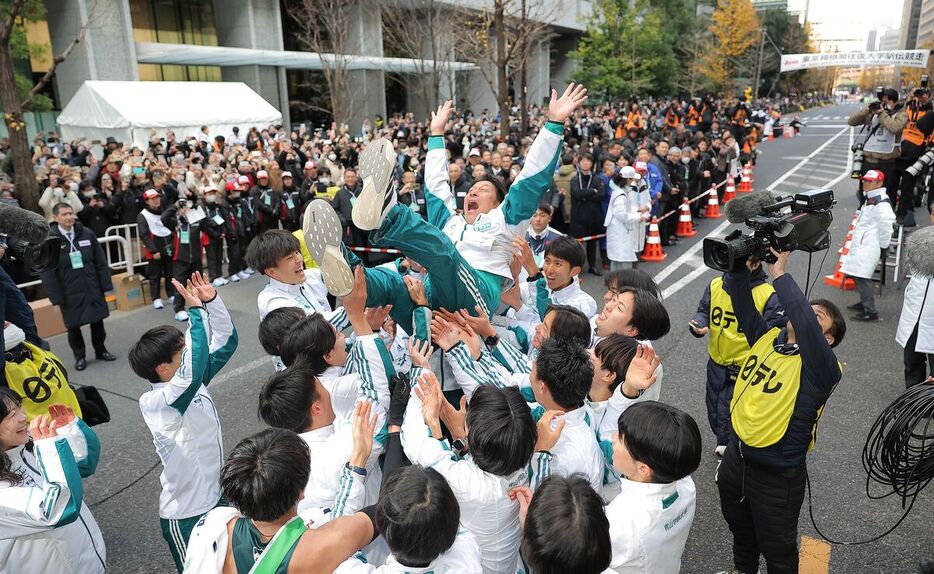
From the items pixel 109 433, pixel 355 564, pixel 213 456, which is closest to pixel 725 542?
pixel 355 564

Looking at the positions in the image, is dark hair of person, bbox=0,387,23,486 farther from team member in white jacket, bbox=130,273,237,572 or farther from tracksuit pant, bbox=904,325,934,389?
tracksuit pant, bbox=904,325,934,389

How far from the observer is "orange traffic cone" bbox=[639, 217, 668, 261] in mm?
10555

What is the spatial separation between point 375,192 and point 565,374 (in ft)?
3.71

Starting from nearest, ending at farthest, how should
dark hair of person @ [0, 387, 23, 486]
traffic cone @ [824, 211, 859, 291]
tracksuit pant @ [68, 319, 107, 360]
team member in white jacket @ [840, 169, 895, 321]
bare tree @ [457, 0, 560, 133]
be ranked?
dark hair of person @ [0, 387, 23, 486] → tracksuit pant @ [68, 319, 107, 360] → team member in white jacket @ [840, 169, 895, 321] → traffic cone @ [824, 211, 859, 291] → bare tree @ [457, 0, 560, 133]

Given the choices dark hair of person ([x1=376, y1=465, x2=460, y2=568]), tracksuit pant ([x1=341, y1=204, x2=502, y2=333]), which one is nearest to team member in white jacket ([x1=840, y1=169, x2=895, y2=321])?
tracksuit pant ([x1=341, y1=204, x2=502, y2=333])

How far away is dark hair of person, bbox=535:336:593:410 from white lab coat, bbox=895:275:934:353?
3.63 m

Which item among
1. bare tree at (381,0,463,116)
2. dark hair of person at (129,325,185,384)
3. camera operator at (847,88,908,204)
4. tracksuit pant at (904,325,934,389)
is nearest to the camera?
dark hair of person at (129,325,185,384)

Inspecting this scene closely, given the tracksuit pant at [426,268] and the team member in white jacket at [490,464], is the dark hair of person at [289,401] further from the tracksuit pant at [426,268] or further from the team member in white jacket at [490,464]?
the tracksuit pant at [426,268]

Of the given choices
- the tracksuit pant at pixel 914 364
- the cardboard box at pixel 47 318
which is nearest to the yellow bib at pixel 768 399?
the tracksuit pant at pixel 914 364

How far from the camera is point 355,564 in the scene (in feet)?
6.63

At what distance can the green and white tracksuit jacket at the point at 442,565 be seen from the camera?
6.54ft

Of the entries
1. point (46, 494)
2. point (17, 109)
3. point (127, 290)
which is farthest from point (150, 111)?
point (46, 494)

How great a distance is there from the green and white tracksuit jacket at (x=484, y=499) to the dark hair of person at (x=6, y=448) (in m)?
1.49

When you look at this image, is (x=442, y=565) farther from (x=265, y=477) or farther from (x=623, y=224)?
(x=623, y=224)
